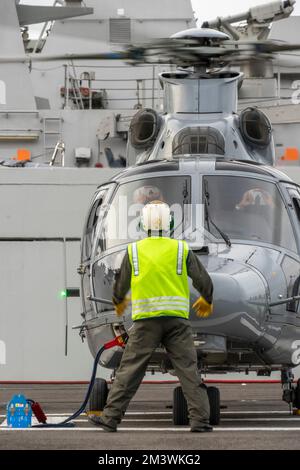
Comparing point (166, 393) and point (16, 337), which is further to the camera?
point (16, 337)

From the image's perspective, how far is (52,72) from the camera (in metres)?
32.1

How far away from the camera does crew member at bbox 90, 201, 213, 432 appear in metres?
11.7

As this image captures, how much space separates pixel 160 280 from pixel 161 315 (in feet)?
0.97

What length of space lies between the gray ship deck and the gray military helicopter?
0.51 meters

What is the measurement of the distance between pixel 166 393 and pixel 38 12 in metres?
14.5

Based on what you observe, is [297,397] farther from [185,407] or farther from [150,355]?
[150,355]

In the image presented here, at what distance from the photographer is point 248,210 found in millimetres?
13922

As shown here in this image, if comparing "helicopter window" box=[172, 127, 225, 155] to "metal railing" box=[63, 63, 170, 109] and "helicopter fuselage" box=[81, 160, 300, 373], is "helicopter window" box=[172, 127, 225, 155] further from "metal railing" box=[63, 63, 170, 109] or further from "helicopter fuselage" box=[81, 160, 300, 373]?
"metal railing" box=[63, 63, 170, 109]

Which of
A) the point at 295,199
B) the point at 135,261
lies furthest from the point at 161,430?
the point at 295,199

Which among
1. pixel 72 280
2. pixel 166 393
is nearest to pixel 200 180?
pixel 166 393

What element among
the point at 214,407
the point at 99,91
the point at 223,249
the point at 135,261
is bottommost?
the point at 214,407

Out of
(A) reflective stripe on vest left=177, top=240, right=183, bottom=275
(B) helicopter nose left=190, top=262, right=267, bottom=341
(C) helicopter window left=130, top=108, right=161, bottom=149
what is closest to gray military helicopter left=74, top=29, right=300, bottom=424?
(B) helicopter nose left=190, top=262, right=267, bottom=341

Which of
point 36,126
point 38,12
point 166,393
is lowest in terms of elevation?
point 166,393
